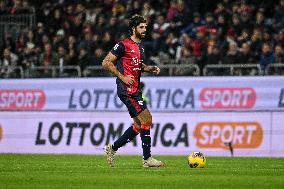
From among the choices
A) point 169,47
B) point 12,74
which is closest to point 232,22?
point 169,47

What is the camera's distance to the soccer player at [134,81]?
55.0 ft

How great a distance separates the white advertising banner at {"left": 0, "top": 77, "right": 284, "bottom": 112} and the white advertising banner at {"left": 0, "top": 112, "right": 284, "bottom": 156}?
0.66 metres

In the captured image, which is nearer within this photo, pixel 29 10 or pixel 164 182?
pixel 164 182

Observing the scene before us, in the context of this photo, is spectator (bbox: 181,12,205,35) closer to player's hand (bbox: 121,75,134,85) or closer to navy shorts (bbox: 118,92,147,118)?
navy shorts (bbox: 118,92,147,118)

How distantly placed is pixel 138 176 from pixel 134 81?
2.94m

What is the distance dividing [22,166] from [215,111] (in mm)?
7592

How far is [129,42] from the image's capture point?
17078 millimetres

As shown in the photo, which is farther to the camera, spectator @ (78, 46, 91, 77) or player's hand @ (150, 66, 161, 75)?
spectator @ (78, 46, 91, 77)

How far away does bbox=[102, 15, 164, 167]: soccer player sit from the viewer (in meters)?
16.8

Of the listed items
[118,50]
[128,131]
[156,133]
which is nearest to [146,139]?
[128,131]

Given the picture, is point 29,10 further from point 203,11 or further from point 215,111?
point 215,111

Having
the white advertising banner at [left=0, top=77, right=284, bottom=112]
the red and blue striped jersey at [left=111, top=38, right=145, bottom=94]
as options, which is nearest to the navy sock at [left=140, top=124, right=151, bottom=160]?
the red and blue striped jersey at [left=111, top=38, right=145, bottom=94]

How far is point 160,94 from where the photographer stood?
2700cm

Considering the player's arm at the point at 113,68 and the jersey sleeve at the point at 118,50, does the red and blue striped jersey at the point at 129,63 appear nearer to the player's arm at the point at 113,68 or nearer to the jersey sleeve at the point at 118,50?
the jersey sleeve at the point at 118,50
